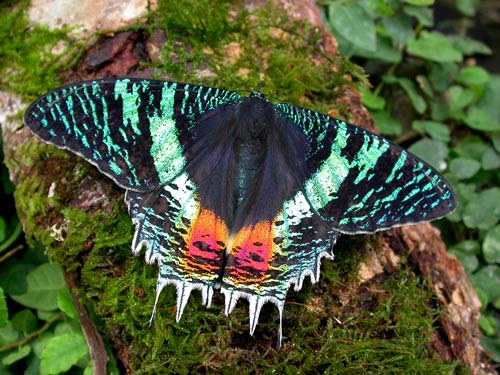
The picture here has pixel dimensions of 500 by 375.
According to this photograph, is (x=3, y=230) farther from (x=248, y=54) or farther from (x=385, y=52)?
(x=385, y=52)

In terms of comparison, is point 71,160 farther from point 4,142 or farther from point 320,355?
point 320,355

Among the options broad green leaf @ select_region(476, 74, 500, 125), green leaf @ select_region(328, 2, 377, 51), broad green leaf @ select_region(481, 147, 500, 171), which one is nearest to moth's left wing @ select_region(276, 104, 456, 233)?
green leaf @ select_region(328, 2, 377, 51)

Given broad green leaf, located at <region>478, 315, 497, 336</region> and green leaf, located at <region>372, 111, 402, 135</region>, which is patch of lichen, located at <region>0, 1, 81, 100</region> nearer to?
green leaf, located at <region>372, 111, 402, 135</region>


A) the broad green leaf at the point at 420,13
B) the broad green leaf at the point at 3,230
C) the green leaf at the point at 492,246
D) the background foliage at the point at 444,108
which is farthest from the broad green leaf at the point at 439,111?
the broad green leaf at the point at 3,230

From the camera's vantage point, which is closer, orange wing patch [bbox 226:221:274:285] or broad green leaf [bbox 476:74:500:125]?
orange wing patch [bbox 226:221:274:285]

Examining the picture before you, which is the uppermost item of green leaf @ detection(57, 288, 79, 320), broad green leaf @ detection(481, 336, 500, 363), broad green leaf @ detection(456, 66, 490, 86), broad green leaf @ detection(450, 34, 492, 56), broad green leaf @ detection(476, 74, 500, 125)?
green leaf @ detection(57, 288, 79, 320)

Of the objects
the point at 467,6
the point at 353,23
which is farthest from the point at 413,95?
the point at 467,6

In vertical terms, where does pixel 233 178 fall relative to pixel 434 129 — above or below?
above
